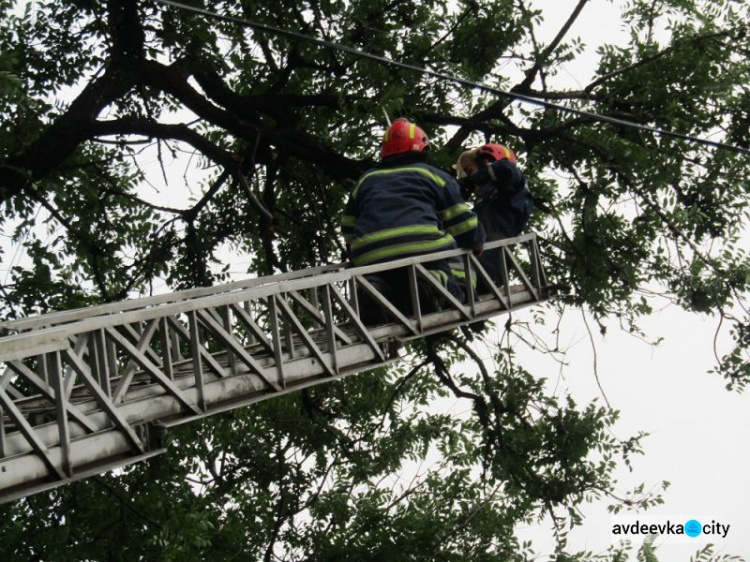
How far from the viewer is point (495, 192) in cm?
935

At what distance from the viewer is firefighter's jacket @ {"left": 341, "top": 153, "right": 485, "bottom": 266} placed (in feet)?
25.4

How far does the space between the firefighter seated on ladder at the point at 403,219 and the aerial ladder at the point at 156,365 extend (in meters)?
0.11

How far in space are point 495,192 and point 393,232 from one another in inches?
72.7

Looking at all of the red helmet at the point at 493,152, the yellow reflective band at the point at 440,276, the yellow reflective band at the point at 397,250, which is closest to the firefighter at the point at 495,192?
the red helmet at the point at 493,152

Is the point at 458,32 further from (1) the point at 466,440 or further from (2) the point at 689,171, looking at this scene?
(1) the point at 466,440

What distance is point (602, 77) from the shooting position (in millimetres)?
10828

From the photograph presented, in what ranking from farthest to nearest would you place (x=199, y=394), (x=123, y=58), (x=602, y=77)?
(x=602, y=77), (x=123, y=58), (x=199, y=394)

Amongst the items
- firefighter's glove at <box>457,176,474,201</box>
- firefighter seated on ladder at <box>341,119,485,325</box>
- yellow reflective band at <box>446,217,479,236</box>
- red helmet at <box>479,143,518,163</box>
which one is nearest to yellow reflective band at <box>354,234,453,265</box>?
firefighter seated on ladder at <box>341,119,485,325</box>

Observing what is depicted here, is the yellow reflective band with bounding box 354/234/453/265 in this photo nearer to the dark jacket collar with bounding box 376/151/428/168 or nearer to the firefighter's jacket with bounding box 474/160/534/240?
the dark jacket collar with bounding box 376/151/428/168

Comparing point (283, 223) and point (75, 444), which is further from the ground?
point (283, 223)

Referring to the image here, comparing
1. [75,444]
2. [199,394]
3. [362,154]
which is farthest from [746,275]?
[75,444]

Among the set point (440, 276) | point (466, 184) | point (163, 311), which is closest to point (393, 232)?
point (440, 276)

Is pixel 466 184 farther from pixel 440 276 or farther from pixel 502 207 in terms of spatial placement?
pixel 440 276

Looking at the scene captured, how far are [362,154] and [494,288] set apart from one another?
11.2 feet
